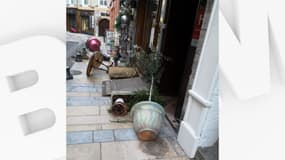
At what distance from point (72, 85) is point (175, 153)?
2969 millimetres

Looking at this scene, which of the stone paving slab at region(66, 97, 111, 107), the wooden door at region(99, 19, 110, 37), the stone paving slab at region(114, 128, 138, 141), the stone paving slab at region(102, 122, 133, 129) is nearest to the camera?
the stone paving slab at region(114, 128, 138, 141)

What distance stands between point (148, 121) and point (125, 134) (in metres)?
0.41

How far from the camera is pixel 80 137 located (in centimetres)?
242

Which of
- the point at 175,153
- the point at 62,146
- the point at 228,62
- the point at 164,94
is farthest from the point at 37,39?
the point at 164,94

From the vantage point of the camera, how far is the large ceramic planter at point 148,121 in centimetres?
239

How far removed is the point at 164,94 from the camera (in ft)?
12.7

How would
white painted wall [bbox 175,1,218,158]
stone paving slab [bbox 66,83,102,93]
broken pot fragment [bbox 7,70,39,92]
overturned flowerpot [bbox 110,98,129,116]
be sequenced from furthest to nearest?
stone paving slab [bbox 66,83,102,93] → overturned flowerpot [bbox 110,98,129,116] → white painted wall [bbox 175,1,218,158] → broken pot fragment [bbox 7,70,39,92]

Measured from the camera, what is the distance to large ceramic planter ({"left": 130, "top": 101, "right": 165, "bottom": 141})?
7.85 ft

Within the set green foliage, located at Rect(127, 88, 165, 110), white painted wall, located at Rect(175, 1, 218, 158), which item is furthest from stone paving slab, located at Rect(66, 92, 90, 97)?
white painted wall, located at Rect(175, 1, 218, 158)

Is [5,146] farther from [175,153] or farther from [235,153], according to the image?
[175,153]

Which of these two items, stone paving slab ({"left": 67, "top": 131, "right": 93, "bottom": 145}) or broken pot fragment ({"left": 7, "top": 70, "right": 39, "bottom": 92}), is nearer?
broken pot fragment ({"left": 7, "top": 70, "right": 39, "bottom": 92})

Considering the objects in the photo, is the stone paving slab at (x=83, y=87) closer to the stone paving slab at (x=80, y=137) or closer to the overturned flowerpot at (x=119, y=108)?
the overturned flowerpot at (x=119, y=108)

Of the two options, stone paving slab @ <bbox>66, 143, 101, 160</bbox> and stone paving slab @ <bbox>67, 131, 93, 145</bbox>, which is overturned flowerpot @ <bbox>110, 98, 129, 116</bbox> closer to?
stone paving slab @ <bbox>67, 131, 93, 145</bbox>

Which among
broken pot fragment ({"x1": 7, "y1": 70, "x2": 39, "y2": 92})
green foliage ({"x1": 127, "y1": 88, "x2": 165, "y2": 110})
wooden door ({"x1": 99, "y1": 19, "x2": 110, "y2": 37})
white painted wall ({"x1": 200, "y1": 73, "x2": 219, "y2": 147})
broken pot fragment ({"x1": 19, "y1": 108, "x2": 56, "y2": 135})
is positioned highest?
broken pot fragment ({"x1": 7, "y1": 70, "x2": 39, "y2": 92})
